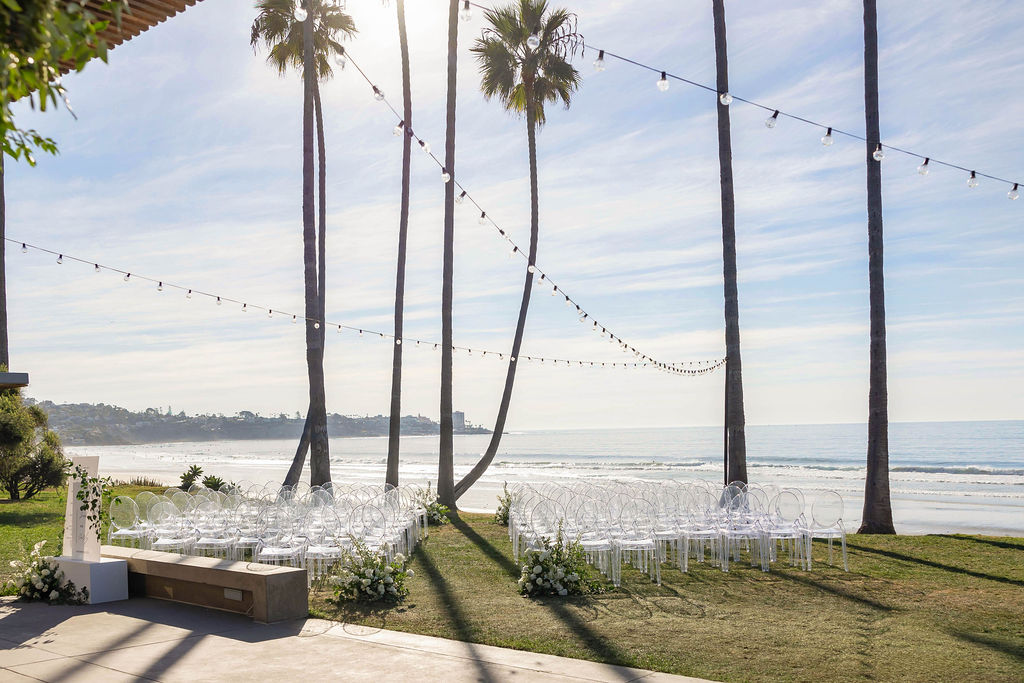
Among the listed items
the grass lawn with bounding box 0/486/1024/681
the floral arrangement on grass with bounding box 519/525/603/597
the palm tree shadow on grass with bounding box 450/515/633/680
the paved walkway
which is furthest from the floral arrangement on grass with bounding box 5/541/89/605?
the floral arrangement on grass with bounding box 519/525/603/597

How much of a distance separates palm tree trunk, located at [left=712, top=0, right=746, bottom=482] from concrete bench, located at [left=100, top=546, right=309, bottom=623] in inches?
354

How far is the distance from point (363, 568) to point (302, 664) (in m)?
2.25

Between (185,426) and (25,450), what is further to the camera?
(185,426)

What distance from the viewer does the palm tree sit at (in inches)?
679

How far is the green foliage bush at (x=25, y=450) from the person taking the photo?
1789cm

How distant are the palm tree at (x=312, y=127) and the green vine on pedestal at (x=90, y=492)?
9105 millimetres

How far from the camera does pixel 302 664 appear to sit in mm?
5379

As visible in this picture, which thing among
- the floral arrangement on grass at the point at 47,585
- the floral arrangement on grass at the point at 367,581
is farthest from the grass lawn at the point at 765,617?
the floral arrangement on grass at the point at 47,585

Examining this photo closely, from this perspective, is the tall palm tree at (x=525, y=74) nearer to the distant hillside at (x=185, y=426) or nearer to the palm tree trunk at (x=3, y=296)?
the palm tree trunk at (x=3, y=296)

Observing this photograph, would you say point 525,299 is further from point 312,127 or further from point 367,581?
point 367,581

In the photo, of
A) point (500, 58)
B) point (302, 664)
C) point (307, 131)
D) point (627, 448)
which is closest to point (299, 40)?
point (307, 131)

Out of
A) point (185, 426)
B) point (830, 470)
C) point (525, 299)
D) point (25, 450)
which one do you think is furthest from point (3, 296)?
point (185, 426)

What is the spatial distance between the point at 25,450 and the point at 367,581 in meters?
14.1

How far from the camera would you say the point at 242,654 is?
5.66m
